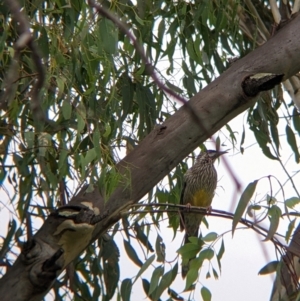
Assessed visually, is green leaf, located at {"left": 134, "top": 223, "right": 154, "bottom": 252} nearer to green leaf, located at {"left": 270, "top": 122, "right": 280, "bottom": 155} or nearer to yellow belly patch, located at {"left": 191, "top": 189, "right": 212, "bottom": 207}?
green leaf, located at {"left": 270, "top": 122, "right": 280, "bottom": 155}

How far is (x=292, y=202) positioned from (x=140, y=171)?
0.46 m

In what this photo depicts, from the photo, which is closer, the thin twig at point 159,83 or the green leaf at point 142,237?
the thin twig at point 159,83

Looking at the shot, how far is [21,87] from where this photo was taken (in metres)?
2.81

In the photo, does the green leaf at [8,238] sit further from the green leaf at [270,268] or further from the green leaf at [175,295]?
the green leaf at [270,268]

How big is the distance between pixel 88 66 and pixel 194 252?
26.3 inches

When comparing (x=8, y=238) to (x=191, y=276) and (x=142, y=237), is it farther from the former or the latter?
(x=191, y=276)

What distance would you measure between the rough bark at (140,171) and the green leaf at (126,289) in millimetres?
512

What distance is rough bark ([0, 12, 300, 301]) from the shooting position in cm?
229

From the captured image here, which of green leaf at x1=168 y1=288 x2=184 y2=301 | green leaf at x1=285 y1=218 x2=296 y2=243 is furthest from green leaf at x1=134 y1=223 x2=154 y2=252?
green leaf at x1=285 y1=218 x2=296 y2=243

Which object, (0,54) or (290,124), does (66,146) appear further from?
(290,124)

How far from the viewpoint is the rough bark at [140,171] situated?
229cm

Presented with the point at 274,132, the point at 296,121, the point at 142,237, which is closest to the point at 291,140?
the point at 274,132

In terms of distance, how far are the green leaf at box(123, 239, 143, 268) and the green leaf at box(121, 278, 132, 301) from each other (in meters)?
0.18

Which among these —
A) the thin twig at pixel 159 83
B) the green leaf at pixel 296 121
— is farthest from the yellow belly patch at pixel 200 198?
the thin twig at pixel 159 83
